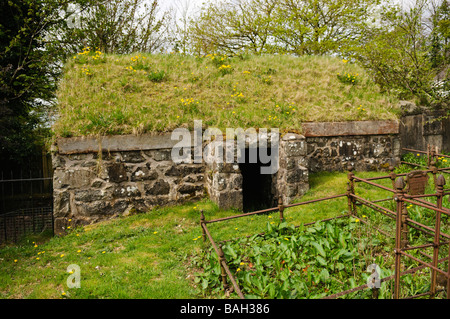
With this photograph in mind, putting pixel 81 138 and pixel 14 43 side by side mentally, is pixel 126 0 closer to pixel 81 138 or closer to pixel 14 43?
pixel 14 43

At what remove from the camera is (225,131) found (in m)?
8.02

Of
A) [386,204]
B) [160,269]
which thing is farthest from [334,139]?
[160,269]

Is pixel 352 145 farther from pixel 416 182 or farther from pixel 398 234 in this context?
pixel 398 234

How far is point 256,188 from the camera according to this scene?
974 centimetres

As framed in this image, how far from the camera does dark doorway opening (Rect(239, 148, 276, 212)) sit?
8562 millimetres

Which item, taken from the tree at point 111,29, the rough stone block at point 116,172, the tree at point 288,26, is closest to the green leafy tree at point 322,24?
the tree at point 288,26

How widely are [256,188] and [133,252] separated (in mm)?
4728

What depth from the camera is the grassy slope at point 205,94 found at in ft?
26.1

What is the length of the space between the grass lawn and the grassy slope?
2081 millimetres

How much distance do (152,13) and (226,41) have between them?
480 centimetres

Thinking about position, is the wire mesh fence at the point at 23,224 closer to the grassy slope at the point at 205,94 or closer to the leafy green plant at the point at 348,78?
the grassy slope at the point at 205,94

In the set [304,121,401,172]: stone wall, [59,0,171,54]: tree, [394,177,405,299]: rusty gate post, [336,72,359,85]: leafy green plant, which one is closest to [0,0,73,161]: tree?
[59,0,171,54]: tree

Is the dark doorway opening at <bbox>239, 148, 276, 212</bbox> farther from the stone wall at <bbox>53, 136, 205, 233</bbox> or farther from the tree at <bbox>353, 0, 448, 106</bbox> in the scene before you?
the tree at <bbox>353, 0, 448, 106</bbox>
